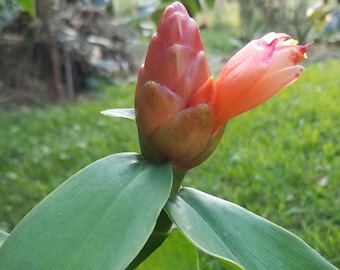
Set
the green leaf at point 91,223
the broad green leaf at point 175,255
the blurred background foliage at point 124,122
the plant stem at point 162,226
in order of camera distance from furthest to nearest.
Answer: the blurred background foliage at point 124,122 < the broad green leaf at point 175,255 < the plant stem at point 162,226 < the green leaf at point 91,223

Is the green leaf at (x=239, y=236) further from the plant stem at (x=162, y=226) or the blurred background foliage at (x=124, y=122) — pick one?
the blurred background foliage at (x=124, y=122)

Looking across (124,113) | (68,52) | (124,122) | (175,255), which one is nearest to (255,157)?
(124,122)

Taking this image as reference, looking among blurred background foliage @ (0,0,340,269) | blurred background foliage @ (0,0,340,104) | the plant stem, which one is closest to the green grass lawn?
blurred background foliage @ (0,0,340,269)

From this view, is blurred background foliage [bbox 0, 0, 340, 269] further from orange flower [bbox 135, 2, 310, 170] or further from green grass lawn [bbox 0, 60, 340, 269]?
orange flower [bbox 135, 2, 310, 170]

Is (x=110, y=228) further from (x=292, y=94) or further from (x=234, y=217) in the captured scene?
(x=292, y=94)

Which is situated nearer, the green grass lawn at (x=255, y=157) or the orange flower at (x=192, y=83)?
the orange flower at (x=192, y=83)

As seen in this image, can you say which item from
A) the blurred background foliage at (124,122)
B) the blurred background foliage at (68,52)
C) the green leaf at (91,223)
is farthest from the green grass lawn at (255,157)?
the green leaf at (91,223)
